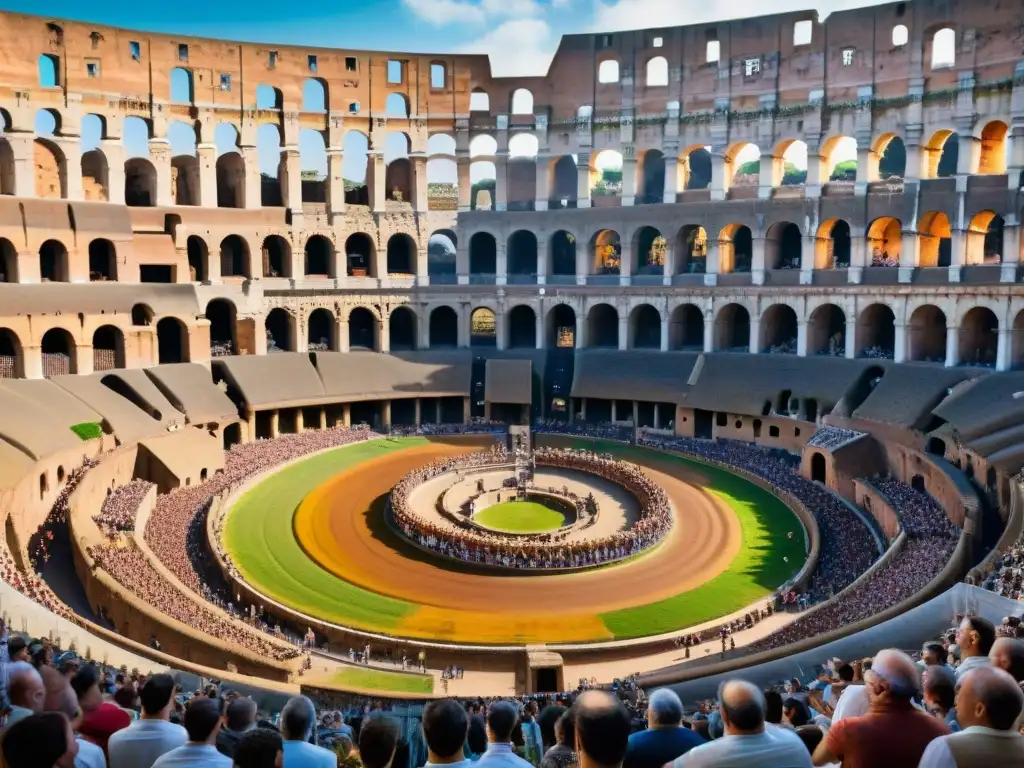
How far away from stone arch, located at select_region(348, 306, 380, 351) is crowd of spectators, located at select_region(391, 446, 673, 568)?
Result: 21.2m

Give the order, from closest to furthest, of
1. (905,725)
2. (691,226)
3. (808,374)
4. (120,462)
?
(905,725)
(120,462)
(808,374)
(691,226)

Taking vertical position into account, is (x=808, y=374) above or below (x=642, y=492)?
above

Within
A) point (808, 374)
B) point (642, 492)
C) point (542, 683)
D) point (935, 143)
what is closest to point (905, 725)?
point (542, 683)

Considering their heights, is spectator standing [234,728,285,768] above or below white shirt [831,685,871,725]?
above

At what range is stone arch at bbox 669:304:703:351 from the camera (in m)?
54.7

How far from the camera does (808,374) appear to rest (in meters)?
47.4

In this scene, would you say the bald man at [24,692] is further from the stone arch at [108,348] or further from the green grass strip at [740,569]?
the stone arch at [108,348]

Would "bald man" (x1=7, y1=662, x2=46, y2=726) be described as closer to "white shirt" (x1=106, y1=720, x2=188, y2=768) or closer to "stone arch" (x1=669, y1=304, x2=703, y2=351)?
"white shirt" (x1=106, y1=720, x2=188, y2=768)

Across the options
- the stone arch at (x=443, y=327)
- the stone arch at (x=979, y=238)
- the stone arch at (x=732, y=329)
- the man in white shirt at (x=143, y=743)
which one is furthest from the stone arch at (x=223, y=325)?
the man in white shirt at (x=143, y=743)

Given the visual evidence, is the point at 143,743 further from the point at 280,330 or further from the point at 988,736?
the point at 280,330

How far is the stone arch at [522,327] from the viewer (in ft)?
200

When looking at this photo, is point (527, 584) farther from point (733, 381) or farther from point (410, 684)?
point (733, 381)

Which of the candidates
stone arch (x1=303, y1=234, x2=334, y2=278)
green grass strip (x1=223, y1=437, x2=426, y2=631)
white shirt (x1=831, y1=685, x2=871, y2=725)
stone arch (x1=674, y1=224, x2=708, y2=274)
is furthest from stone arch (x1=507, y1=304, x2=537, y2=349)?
white shirt (x1=831, y1=685, x2=871, y2=725)

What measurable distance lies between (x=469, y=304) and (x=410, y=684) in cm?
3668
